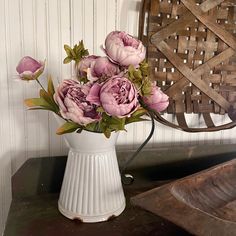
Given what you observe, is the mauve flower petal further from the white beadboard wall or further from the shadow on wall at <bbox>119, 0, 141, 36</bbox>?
the shadow on wall at <bbox>119, 0, 141, 36</bbox>

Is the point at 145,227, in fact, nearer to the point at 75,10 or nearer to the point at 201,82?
the point at 201,82

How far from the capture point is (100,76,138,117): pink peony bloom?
60 centimetres

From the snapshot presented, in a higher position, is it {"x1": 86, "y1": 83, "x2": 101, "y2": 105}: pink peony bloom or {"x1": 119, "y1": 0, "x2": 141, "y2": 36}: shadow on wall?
{"x1": 119, "y1": 0, "x2": 141, "y2": 36}: shadow on wall

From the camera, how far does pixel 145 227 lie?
0.79m

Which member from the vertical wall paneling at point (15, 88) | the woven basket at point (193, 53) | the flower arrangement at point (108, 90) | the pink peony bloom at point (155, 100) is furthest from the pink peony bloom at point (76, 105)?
the woven basket at point (193, 53)

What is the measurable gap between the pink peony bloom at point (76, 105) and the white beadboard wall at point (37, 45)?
0.29 m

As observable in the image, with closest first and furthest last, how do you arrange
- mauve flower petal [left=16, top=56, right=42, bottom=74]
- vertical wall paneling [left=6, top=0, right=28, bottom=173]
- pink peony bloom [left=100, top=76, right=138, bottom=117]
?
pink peony bloom [left=100, top=76, right=138, bottom=117] < mauve flower petal [left=16, top=56, right=42, bottom=74] < vertical wall paneling [left=6, top=0, right=28, bottom=173]

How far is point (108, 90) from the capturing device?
61cm

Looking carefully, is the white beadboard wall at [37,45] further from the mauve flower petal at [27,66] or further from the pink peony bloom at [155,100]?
the pink peony bloom at [155,100]

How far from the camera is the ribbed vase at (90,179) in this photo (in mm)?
745

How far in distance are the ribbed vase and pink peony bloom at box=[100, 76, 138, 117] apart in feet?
0.44

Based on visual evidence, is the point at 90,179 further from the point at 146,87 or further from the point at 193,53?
the point at 193,53

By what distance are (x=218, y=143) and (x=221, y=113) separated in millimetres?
127

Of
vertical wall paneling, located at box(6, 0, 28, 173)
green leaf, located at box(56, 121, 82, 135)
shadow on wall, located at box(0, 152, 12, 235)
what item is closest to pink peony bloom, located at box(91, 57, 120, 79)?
green leaf, located at box(56, 121, 82, 135)
